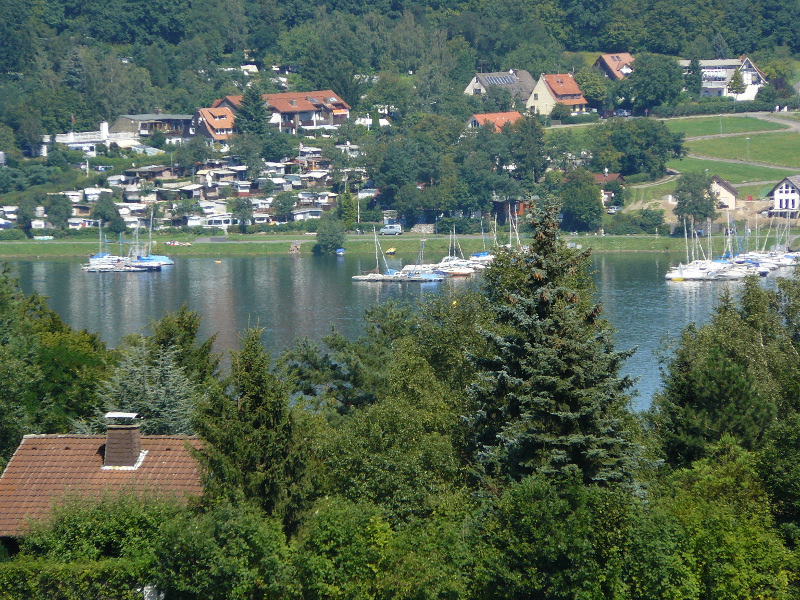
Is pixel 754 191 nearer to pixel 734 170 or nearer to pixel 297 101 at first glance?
pixel 734 170

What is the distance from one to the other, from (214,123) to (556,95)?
25.6 meters

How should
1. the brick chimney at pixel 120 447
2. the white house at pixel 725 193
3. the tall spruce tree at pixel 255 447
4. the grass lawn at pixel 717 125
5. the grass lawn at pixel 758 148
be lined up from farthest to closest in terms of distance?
the grass lawn at pixel 717 125
the grass lawn at pixel 758 148
the white house at pixel 725 193
the brick chimney at pixel 120 447
the tall spruce tree at pixel 255 447

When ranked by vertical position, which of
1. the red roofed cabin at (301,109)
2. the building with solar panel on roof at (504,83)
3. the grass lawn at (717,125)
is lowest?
the grass lawn at (717,125)

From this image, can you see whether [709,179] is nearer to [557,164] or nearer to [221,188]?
[557,164]

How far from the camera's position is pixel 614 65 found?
9494cm

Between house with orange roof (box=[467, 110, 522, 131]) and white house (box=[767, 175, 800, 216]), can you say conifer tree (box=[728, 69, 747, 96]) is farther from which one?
white house (box=[767, 175, 800, 216])

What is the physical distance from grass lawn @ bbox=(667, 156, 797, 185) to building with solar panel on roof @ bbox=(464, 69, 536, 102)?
19.1 meters

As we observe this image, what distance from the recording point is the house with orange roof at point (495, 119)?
83750 millimetres

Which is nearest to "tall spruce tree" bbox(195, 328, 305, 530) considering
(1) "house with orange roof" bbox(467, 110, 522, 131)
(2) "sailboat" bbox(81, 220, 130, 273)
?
(2) "sailboat" bbox(81, 220, 130, 273)

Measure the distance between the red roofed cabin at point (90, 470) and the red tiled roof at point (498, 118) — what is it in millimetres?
70736

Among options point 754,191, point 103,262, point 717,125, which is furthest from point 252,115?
point 754,191

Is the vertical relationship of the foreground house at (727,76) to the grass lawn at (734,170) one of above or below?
above

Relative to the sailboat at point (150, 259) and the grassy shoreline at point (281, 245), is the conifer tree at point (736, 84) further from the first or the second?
the sailboat at point (150, 259)

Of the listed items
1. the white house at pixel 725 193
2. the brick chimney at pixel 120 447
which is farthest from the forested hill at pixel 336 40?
the brick chimney at pixel 120 447
